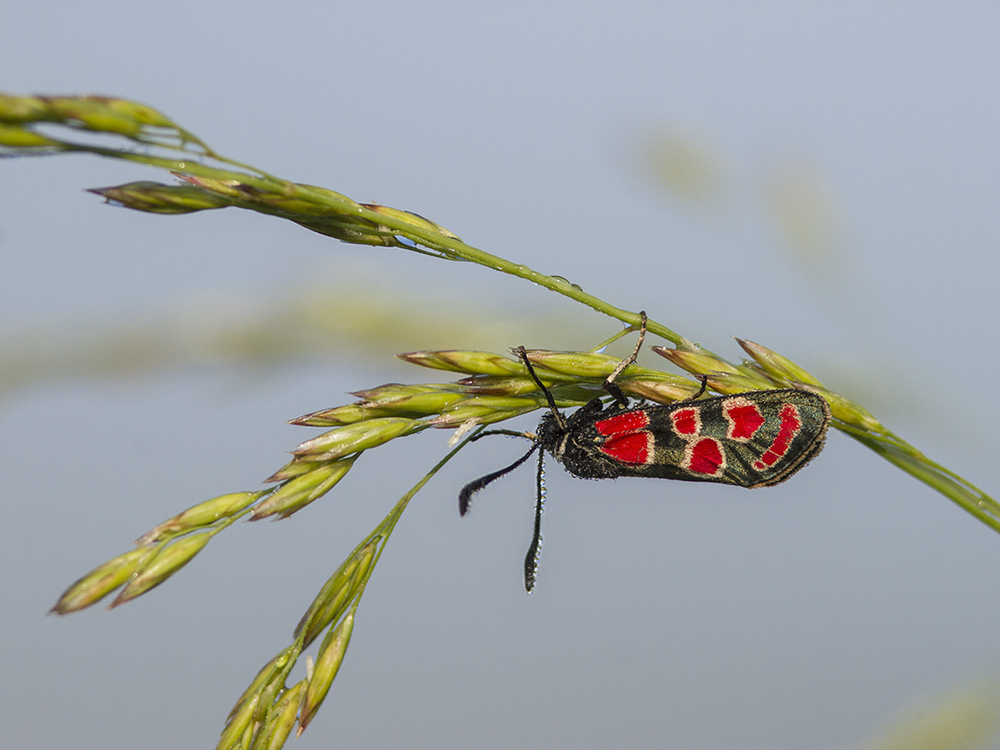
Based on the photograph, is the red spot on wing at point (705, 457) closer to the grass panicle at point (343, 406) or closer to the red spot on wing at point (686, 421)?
the red spot on wing at point (686, 421)

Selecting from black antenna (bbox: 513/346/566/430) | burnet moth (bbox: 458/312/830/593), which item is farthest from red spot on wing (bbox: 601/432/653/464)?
black antenna (bbox: 513/346/566/430)

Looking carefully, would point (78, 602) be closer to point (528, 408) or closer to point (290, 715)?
point (290, 715)

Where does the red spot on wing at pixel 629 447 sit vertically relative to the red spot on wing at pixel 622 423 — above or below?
below

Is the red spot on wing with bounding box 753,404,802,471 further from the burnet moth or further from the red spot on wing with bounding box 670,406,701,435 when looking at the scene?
the red spot on wing with bounding box 670,406,701,435

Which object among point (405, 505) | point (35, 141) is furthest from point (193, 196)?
point (405, 505)

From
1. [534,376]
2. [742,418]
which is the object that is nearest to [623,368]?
[534,376]

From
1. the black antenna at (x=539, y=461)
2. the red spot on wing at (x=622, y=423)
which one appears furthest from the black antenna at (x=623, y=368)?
the red spot on wing at (x=622, y=423)

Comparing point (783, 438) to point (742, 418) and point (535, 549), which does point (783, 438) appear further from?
point (535, 549)
